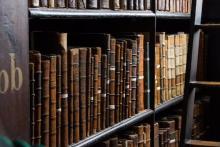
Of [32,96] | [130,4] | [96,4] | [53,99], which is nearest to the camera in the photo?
[32,96]

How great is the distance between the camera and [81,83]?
1666 mm

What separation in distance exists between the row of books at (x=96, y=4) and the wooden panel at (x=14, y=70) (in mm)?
130

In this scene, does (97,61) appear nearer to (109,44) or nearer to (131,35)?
(109,44)

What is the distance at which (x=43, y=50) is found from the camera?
167cm

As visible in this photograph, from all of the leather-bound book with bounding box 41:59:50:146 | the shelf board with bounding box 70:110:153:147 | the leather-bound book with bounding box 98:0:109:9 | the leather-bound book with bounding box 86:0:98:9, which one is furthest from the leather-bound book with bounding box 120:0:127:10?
the leather-bound book with bounding box 41:59:50:146

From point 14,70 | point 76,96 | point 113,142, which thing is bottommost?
point 113,142

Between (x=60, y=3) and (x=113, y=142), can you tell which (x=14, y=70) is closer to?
(x=60, y=3)

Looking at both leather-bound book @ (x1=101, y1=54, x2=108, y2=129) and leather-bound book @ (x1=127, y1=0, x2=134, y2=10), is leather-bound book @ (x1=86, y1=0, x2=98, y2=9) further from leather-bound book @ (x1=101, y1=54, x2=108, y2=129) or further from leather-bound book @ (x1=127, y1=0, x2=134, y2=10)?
leather-bound book @ (x1=127, y1=0, x2=134, y2=10)

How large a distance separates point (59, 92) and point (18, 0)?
15.3 inches

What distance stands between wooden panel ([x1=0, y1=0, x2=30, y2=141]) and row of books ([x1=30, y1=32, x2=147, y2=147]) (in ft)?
0.34

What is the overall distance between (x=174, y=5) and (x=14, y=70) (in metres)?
1.45

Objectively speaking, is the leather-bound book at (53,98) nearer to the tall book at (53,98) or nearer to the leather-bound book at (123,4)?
the tall book at (53,98)

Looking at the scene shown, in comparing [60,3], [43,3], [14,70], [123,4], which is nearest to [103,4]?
[123,4]

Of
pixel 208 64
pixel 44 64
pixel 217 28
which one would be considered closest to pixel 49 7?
pixel 44 64
